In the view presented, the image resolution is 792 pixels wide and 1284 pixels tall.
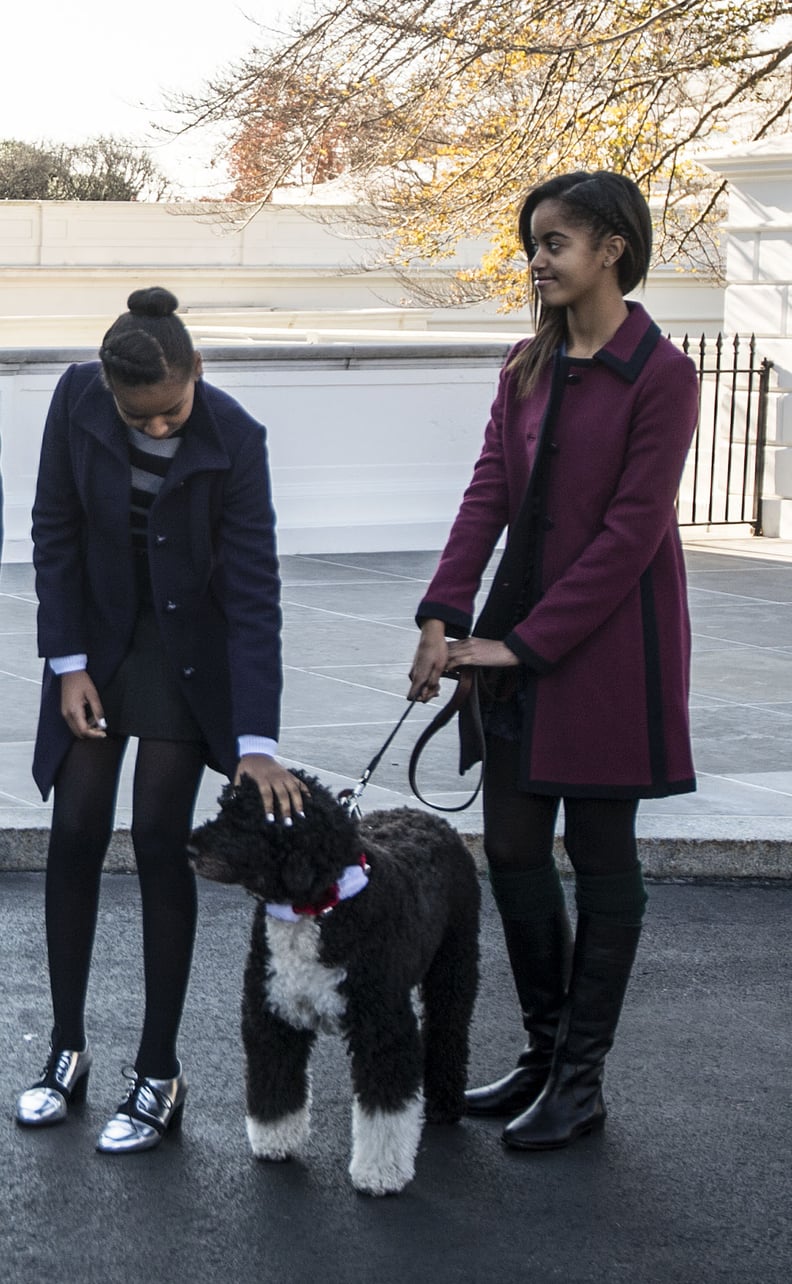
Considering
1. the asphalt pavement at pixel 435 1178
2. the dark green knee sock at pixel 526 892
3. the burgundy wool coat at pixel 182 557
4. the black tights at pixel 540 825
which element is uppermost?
the burgundy wool coat at pixel 182 557

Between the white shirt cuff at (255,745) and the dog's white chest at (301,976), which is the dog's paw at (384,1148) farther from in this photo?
the white shirt cuff at (255,745)

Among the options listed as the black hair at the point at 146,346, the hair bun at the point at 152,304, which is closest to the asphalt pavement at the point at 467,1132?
the black hair at the point at 146,346

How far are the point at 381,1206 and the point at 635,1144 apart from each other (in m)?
0.62

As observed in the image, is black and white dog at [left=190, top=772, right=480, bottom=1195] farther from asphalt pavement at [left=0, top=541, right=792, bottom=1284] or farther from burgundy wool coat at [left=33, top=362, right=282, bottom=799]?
burgundy wool coat at [left=33, top=362, right=282, bottom=799]

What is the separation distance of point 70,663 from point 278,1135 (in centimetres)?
101

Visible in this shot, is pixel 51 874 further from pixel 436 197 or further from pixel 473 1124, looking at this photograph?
pixel 436 197

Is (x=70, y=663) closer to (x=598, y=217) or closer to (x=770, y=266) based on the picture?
(x=598, y=217)

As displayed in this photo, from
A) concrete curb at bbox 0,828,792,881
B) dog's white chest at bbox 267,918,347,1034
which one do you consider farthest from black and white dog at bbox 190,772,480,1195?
concrete curb at bbox 0,828,792,881

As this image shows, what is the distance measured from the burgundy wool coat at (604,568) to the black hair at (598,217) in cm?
A: 7

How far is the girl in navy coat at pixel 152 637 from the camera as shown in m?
3.56

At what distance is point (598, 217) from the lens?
3.47 meters

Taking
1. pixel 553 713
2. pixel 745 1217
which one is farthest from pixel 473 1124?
pixel 553 713

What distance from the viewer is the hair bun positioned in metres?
3.42

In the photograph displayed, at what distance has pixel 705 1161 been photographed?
12.2ft
